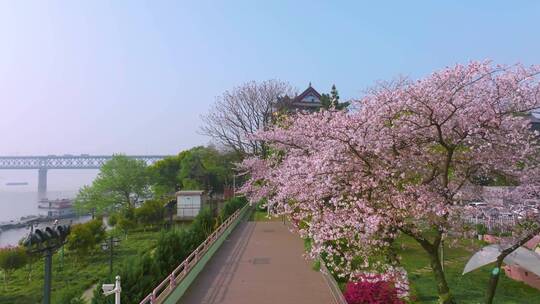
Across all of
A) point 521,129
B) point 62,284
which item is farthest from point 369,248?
point 62,284

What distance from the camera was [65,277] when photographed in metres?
24.3

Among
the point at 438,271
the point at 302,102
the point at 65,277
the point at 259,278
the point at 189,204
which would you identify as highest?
the point at 302,102

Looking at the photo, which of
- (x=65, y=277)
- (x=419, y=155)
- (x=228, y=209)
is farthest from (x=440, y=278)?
(x=228, y=209)

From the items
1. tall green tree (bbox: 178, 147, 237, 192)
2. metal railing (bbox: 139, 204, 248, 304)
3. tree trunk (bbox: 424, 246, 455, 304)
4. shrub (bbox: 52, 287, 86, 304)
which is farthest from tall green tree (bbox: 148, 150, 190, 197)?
tree trunk (bbox: 424, 246, 455, 304)

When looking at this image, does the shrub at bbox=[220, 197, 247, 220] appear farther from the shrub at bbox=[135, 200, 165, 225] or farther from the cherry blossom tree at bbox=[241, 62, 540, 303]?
the cherry blossom tree at bbox=[241, 62, 540, 303]

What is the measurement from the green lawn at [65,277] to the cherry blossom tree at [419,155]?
1096 centimetres

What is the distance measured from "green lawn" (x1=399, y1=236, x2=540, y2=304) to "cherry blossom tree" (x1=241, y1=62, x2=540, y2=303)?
3.76m

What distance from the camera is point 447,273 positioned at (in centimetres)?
1708

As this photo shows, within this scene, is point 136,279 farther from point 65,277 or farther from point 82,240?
point 82,240

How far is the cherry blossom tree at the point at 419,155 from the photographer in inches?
298

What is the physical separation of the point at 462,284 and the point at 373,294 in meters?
6.30

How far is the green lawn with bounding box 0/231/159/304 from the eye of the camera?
2062 centimetres

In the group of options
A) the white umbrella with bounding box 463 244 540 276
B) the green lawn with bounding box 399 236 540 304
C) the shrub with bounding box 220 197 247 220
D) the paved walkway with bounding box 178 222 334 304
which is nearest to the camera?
the paved walkway with bounding box 178 222 334 304

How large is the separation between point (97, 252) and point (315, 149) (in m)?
26.5
